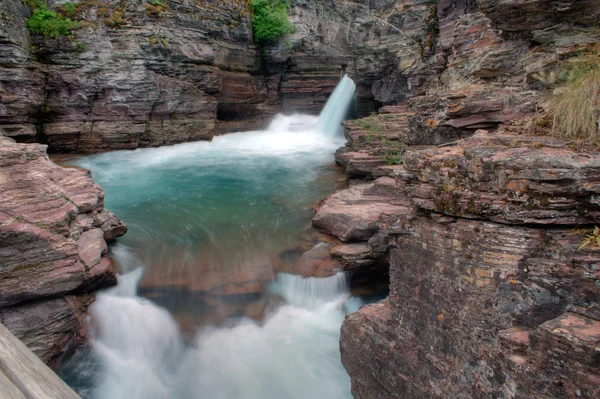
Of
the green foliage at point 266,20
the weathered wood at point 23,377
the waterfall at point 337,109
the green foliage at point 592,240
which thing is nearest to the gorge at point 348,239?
the green foliage at point 592,240

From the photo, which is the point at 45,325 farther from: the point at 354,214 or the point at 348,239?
the point at 354,214

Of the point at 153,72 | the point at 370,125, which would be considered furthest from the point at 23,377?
the point at 153,72

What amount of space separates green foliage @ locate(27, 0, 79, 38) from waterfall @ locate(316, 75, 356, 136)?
11.5 meters

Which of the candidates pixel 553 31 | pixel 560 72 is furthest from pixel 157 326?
pixel 553 31

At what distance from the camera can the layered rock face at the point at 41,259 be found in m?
5.27

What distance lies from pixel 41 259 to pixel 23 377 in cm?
543

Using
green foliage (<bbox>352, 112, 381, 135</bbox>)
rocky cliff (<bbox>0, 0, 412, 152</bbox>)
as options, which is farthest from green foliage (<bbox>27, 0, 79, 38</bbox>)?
green foliage (<bbox>352, 112, 381, 135</bbox>)

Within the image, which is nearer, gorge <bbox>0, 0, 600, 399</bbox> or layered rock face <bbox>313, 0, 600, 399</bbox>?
layered rock face <bbox>313, 0, 600, 399</bbox>

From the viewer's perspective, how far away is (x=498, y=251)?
12.2 feet

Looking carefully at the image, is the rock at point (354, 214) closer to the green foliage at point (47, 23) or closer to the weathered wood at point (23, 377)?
the weathered wood at point (23, 377)

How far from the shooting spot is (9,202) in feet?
18.4

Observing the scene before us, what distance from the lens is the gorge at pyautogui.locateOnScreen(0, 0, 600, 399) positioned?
3.49 metres

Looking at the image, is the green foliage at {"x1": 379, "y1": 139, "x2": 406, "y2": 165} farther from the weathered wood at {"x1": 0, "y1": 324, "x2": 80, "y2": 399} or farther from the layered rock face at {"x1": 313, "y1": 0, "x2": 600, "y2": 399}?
the weathered wood at {"x1": 0, "y1": 324, "x2": 80, "y2": 399}

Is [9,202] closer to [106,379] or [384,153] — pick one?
[106,379]
